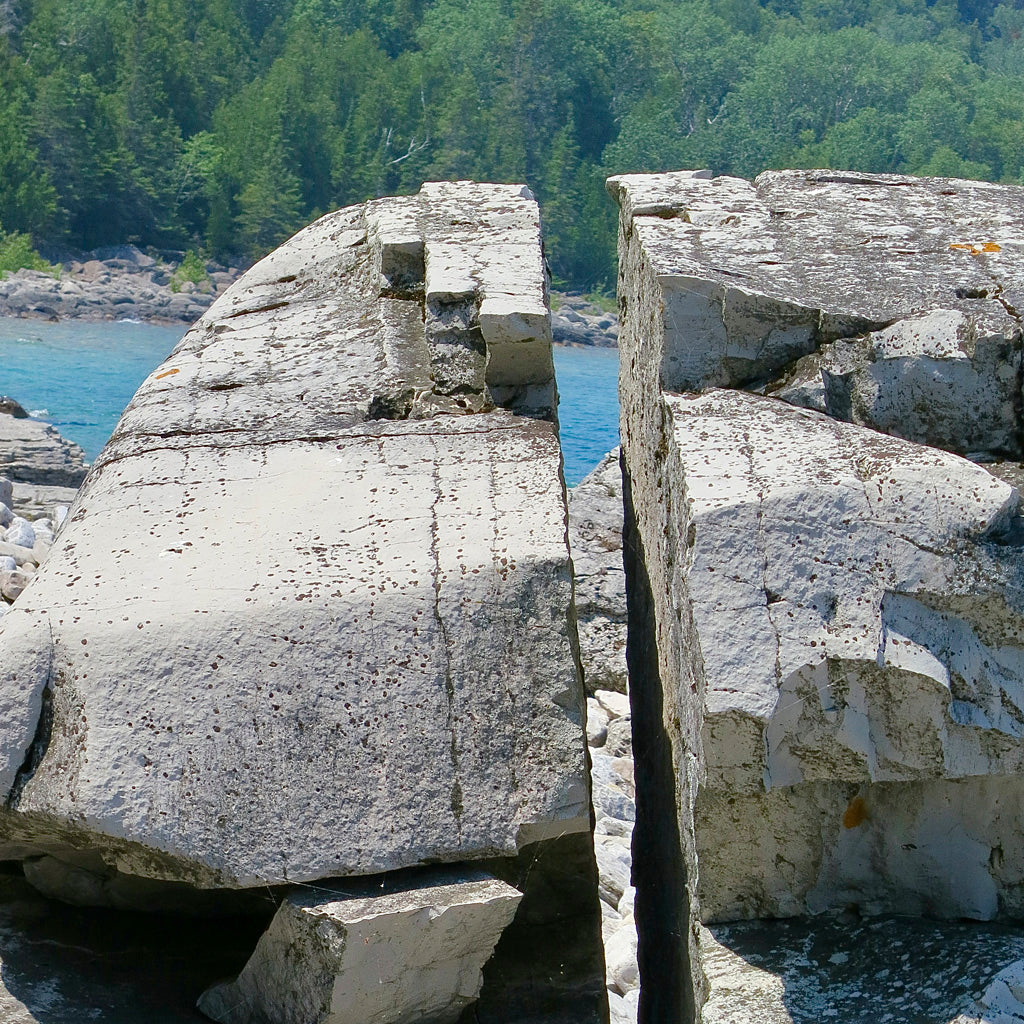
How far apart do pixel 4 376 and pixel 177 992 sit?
1854 centimetres

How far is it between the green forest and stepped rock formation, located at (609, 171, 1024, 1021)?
3232cm

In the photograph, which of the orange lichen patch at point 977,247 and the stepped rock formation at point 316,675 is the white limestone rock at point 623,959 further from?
the orange lichen patch at point 977,247

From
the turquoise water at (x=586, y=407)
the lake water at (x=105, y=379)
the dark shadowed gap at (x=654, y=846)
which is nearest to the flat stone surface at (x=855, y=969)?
the dark shadowed gap at (x=654, y=846)

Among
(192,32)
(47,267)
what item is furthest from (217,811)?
(192,32)

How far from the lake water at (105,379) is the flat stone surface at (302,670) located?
1039cm

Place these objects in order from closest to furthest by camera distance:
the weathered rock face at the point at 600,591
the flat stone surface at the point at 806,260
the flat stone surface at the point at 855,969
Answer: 1. the flat stone surface at the point at 855,969
2. the flat stone surface at the point at 806,260
3. the weathered rock face at the point at 600,591

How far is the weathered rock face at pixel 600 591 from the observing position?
16.5 ft

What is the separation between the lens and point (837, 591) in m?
1.84

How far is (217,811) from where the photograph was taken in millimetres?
1850

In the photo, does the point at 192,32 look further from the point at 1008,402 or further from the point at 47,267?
the point at 1008,402

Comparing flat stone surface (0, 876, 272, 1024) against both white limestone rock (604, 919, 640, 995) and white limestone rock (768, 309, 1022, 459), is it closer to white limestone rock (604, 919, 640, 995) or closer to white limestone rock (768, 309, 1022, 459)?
white limestone rock (604, 919, 640, 995)

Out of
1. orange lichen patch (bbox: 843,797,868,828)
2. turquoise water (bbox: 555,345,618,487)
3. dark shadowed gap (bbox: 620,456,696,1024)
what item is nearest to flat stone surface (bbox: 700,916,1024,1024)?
orange lichen patch (bbox: 843,797,868,828)

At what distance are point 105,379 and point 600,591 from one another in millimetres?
16268

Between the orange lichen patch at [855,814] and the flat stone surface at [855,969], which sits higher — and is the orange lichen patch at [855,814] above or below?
above
